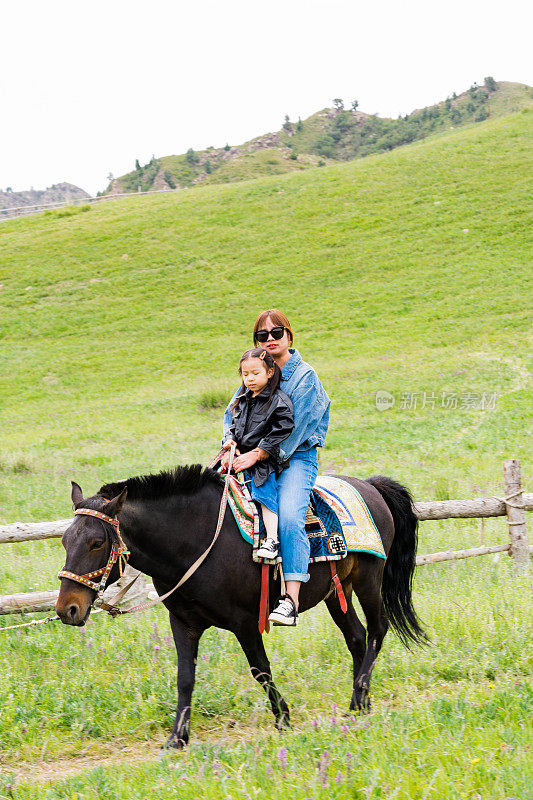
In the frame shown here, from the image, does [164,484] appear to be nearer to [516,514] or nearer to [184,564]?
[184,564]

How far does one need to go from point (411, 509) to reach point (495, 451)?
959cm

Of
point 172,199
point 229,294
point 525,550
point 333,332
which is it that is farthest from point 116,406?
point 172,199

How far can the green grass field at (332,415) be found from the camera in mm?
3801

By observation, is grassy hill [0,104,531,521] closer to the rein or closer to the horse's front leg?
the horse's front leg

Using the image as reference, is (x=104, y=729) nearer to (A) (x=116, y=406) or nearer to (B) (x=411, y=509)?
(B) (x=411, y=509)

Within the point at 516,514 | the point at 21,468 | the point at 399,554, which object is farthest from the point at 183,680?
the point at 21,468

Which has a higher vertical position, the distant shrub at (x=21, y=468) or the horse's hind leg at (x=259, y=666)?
the horse's hind leg at (x=259, y=666)

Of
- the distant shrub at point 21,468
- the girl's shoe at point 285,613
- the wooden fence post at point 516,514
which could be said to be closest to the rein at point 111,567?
the girl's shoe at point 285,613

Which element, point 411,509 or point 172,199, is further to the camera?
point 172,199

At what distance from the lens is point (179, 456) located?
16109mm

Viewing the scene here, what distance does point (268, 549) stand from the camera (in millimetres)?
4441

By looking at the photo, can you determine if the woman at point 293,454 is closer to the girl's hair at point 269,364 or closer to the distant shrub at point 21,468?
the girl's hair at point 269,364

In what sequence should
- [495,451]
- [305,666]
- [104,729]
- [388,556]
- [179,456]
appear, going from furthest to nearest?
[179,456] → [495,451] → [388,556] → [305,666] → [104,729]

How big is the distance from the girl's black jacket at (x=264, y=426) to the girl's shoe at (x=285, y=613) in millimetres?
805
